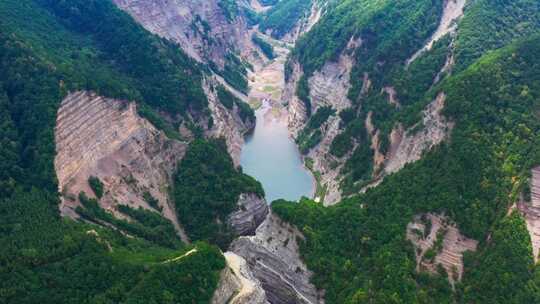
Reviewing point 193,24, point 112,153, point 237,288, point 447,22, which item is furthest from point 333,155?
point 193,24

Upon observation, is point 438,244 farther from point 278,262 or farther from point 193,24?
point 193,24

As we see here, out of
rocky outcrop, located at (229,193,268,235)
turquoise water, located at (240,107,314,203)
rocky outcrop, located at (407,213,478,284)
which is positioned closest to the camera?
rocky outcrop, located at (407,213,478,284)

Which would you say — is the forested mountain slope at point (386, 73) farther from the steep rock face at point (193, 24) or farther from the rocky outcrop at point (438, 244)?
the steep rock face at point (193, 24)

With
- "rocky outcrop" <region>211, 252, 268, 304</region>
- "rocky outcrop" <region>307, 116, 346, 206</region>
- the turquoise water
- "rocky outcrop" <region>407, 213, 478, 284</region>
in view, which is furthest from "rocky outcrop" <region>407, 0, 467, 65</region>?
"rocky outcrop" <region>211, 252, 268, 304</region>

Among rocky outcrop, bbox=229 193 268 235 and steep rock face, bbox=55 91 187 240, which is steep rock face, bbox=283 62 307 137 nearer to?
steep rock face, bbox=55 91 187 240

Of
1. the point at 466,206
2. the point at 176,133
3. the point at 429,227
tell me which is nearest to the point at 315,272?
the point at 429,227

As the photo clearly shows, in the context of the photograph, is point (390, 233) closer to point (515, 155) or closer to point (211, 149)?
point (515, 155)

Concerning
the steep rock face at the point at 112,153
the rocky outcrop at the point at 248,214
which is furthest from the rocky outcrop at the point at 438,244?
the steep rock face at the point at 112,153
